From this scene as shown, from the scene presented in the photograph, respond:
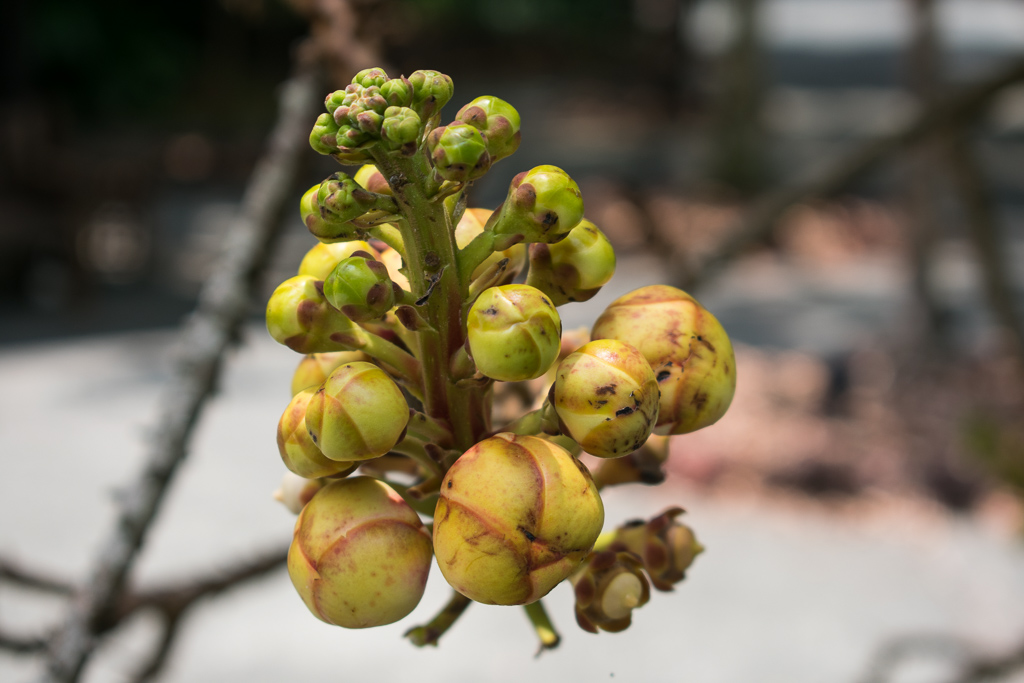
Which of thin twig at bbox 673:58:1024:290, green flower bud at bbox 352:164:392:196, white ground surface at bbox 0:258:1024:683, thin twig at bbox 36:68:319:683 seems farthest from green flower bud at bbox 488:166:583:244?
white ground surface at bbox 0:258:1024:683

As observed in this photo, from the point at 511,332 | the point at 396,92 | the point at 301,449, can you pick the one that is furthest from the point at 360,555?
the point at 396,92

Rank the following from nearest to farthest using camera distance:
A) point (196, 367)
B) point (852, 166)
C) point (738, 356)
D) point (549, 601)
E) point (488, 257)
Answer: point (488, 257) < point (196, 367) < point (852, 166) < point (549, 601) < point (738, 356)

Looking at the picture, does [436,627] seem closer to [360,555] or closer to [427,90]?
[360,555]

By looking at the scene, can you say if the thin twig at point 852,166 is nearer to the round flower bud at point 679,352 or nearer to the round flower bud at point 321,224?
the round flower bud at point 679,352

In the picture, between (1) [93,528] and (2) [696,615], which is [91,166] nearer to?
(1) [93,528]

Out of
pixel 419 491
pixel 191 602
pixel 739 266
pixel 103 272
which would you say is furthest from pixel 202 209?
pixel 419 491
